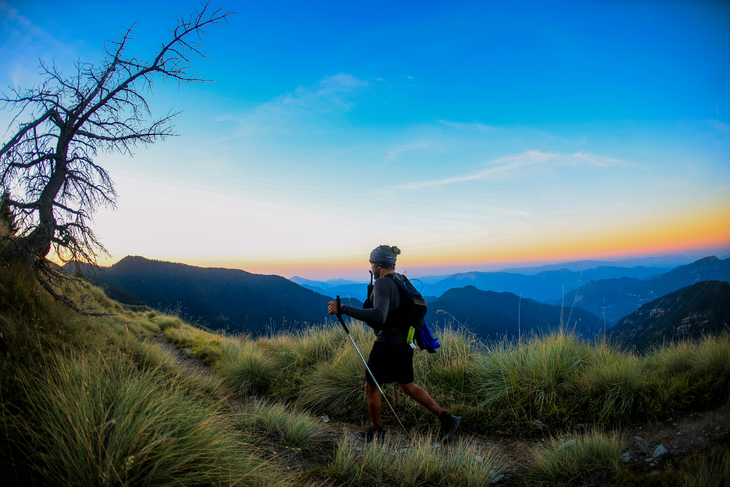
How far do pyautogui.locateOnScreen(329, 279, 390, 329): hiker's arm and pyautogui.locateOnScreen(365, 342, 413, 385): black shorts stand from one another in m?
0.38

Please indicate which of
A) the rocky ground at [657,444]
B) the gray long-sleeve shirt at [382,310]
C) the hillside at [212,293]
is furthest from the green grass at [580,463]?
the hillside at [212,293]

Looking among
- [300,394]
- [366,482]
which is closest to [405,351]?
[366,482]

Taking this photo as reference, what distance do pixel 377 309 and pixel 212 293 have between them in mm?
123577

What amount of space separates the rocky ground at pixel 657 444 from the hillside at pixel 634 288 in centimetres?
6005

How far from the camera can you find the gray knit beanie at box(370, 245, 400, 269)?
4496mm

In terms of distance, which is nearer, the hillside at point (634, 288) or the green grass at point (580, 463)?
the green grass at point (580, 463)

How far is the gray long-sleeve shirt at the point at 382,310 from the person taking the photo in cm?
405

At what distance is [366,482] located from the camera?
331 centimetres

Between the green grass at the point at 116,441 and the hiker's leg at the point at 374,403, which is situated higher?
the green grass at the point at 116,441

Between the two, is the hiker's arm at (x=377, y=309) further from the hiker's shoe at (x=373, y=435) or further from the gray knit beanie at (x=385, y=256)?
the hiker's shoe at (x=373, y=435)

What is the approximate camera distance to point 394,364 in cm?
418

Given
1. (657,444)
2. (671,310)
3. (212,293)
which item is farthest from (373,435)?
(212,293)

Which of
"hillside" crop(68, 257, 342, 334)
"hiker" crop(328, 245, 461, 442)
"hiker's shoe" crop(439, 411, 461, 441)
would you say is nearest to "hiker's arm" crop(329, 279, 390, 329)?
"hiker" crop(328, 245, 461, 442)

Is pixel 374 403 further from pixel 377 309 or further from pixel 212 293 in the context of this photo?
pixel 212 293
